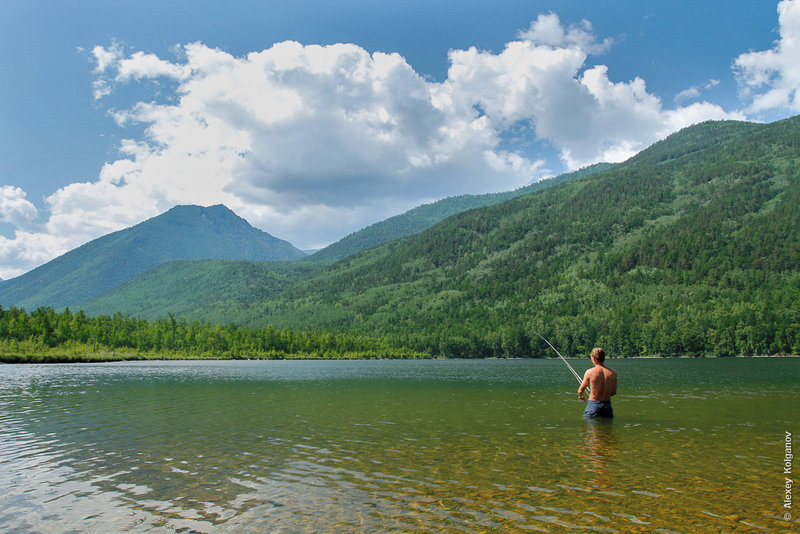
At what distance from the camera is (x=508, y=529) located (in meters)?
12.8

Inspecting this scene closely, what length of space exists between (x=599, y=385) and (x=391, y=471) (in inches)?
569

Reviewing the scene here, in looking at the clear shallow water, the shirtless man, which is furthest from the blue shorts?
the clear shallow water

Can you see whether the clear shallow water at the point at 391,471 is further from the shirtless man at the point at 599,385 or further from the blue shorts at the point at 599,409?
the shirtless man at the point at 599,385

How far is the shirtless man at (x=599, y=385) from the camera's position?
27.4 metres

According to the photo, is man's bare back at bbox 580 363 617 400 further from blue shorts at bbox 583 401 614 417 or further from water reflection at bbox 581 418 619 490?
water reflection at bbox 581 418 619 490

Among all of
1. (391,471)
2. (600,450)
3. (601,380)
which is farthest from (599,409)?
(391,471)

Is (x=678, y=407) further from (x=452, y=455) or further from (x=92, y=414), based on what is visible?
(x=92, y=414)

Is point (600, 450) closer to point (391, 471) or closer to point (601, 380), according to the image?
point (601, 380)

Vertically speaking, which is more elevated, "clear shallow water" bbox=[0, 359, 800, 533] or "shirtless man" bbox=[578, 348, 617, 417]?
"shirtless man" bbox=[578, 348, 617, 417]

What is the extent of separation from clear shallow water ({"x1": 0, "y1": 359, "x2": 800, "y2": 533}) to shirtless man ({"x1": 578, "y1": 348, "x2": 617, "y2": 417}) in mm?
961

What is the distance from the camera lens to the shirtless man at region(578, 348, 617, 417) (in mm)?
27438

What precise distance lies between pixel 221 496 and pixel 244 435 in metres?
12.4

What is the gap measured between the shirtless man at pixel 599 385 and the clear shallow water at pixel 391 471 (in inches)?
37.9

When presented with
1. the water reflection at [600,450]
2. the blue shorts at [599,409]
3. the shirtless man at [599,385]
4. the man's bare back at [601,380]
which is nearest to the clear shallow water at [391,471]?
the water reflection at [600,450]
